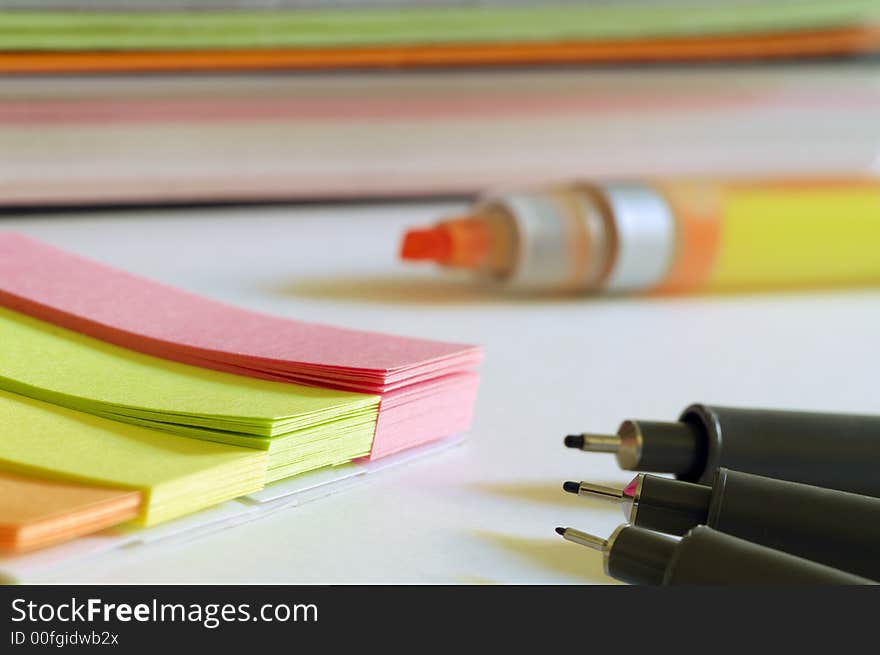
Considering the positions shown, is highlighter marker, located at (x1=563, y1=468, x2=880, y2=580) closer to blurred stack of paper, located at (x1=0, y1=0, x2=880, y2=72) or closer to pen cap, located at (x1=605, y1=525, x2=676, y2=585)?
pen cap, located at (x1=605, y1=525, x2=676, y2=585)

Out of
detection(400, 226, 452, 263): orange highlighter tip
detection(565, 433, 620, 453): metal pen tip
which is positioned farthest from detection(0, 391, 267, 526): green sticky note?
detection(400, 226, 452, 263): orange highlighter tip

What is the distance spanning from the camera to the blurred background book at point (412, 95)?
824 mm

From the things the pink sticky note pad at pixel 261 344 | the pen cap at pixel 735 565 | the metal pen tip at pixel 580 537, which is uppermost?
the pink sticky note pad at pixel 261 344

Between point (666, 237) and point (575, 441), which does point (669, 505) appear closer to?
point (575, 441)

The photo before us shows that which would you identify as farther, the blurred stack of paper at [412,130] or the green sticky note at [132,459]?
the blurred stack of paper at [412,130]

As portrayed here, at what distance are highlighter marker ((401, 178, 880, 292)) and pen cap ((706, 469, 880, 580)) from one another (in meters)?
0.38

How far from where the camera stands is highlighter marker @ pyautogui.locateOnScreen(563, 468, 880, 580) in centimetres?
36

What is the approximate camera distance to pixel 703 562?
34 cm

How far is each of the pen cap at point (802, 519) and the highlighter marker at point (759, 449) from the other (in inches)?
1.5

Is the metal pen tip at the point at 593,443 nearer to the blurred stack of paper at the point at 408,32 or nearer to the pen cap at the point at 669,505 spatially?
the pen cap at the point at 669,505

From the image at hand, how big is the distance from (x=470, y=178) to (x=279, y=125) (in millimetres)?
171

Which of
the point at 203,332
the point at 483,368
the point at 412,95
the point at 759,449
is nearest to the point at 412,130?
the point at 412,95

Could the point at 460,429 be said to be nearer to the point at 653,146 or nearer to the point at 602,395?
the point at 602,395

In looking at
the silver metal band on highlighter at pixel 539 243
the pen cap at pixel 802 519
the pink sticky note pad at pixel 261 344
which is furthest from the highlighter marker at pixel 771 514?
the silver metal band on highlighter at pixel 539 243
